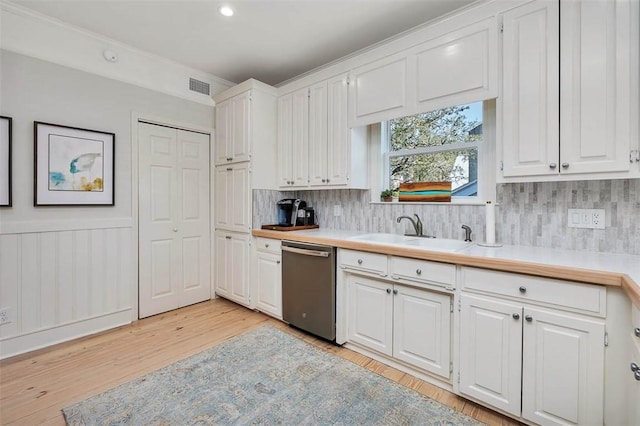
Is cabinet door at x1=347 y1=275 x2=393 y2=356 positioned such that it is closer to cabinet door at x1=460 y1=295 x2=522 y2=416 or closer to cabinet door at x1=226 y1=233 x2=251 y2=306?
cabinet door at x1=460 y1=295 x2=522 y2=416

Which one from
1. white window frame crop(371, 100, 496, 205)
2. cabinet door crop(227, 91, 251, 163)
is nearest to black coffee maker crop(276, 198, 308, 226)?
cabinet door crop(227, 91, 251, 163)

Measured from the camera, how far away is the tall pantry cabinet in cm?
313

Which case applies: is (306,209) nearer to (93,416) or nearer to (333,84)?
(333,84)

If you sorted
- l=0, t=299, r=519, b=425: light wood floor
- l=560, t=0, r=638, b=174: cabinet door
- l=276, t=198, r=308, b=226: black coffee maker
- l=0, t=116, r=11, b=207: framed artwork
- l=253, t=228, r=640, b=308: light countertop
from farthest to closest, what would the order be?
l=276, t=198, r=308, b=226: black coffee maker, l=0, t=116, r=11, b=207: framed artwork, l=0, t=299, r=519, b=425: light wood floor, l=560, t=0, r=638, b=174: cabinet door, l=253, t=228, r=640, b=308: light countertop

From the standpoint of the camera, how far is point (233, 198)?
3.32 metres

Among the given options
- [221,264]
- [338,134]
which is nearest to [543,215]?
[338,134]

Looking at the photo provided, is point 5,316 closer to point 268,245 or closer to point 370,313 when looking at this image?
point 268,245

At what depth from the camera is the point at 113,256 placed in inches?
111

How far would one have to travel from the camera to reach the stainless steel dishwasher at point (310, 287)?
2416 mm

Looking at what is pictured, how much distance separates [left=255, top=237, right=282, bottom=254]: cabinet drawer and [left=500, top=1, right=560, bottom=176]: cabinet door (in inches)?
79.2

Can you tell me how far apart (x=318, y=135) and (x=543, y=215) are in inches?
78.5

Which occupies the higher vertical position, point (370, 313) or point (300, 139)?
point (300, 139)

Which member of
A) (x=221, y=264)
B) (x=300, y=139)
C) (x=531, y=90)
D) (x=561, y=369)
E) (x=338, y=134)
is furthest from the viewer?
(x=221, y=264)

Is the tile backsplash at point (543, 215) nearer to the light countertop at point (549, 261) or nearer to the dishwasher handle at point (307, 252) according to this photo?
the light countertop at point (549, 261)
